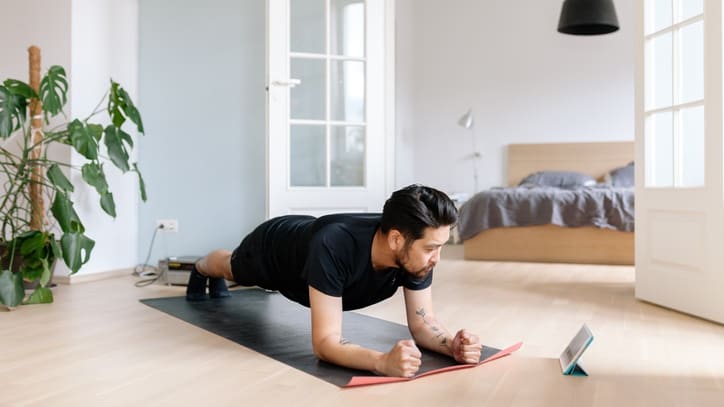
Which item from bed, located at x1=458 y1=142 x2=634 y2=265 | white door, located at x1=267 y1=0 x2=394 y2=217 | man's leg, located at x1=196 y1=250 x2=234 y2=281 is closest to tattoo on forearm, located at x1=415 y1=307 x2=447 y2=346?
man's leg, located at x1=196 y1=250 x2=234 y2=281

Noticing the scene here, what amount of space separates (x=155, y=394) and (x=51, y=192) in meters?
2.60

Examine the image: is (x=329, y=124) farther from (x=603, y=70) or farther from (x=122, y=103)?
(x=603, y=70)

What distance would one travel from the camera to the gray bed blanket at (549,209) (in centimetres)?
538

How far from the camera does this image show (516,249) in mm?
5664

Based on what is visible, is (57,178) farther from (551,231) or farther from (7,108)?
(551,231)

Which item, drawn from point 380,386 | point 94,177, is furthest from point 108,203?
point 380,386

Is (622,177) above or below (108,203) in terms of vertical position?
above

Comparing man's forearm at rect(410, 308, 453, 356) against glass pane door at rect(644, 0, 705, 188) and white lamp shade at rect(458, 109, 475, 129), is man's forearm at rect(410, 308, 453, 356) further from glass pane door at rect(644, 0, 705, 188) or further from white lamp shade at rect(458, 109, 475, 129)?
white lamp shade at rect(458, 109, 475, 129)

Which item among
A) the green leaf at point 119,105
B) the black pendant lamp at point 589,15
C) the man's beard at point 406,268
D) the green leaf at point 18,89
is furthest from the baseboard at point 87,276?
the black pendant lamp at point 589,15

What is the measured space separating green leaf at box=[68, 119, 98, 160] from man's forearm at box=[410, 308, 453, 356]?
1.98 m

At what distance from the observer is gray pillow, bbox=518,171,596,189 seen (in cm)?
698

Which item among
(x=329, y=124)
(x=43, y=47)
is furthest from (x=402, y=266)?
(x=43, y=47)

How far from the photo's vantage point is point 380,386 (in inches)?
70.9

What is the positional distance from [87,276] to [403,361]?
287 cm
